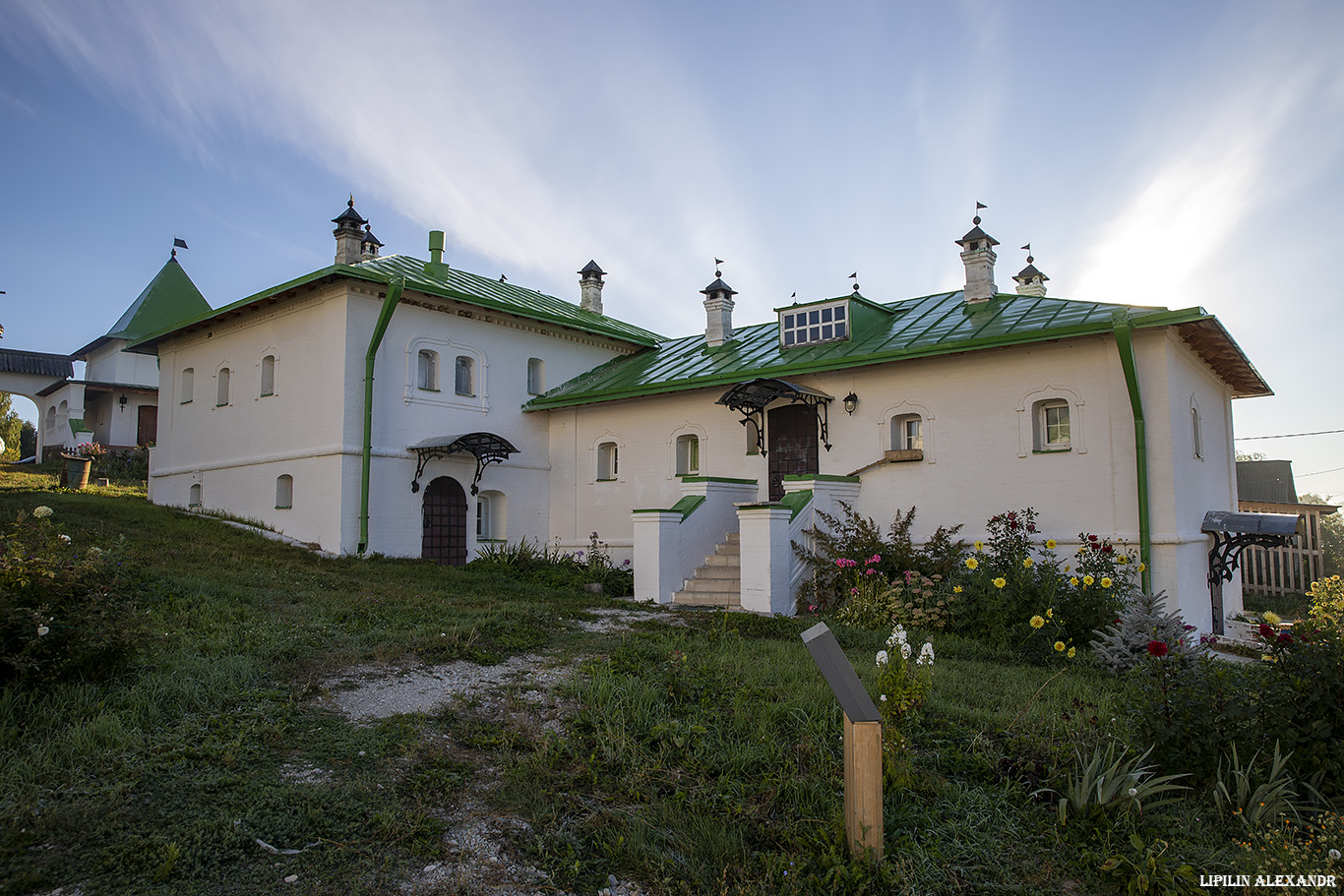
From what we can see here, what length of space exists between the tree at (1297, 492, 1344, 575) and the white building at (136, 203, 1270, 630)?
677 cm

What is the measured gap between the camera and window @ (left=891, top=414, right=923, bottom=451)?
44.3ft

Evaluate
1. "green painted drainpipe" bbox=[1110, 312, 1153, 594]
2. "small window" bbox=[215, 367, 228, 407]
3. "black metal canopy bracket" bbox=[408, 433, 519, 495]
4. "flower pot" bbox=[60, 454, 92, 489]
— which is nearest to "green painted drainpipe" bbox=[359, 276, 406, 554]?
"black metal canopy bracket" bbox=[408, 433, 519, 495]

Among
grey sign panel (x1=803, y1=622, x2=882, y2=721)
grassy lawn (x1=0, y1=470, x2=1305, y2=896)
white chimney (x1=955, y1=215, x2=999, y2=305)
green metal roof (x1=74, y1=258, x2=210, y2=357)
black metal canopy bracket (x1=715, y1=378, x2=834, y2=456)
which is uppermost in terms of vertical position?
green metal roof (x1=74, y1=258, x2=210, y2=357)

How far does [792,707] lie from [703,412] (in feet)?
34.8

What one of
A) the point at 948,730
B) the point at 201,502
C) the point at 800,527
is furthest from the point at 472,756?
the point at 201,502

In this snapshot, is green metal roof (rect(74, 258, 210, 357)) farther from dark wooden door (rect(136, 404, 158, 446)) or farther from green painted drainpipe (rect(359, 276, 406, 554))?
green painted drainpipe (rect(359, 276, 406, 554))

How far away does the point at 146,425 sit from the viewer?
30984mm

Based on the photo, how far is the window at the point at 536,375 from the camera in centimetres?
1864

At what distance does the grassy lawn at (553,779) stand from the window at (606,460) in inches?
408

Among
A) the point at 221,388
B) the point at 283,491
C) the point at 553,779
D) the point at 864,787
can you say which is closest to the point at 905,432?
the point at 553,779

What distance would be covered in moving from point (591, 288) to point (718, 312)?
5032 mm

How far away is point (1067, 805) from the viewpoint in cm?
417

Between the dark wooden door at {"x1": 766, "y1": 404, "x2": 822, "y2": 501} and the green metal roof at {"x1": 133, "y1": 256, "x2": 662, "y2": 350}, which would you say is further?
the green metal roof at {"x1": 133, "y1": 256, "x2": 662, "y2": 350}

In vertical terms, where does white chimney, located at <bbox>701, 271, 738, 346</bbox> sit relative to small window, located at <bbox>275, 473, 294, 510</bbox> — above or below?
above
